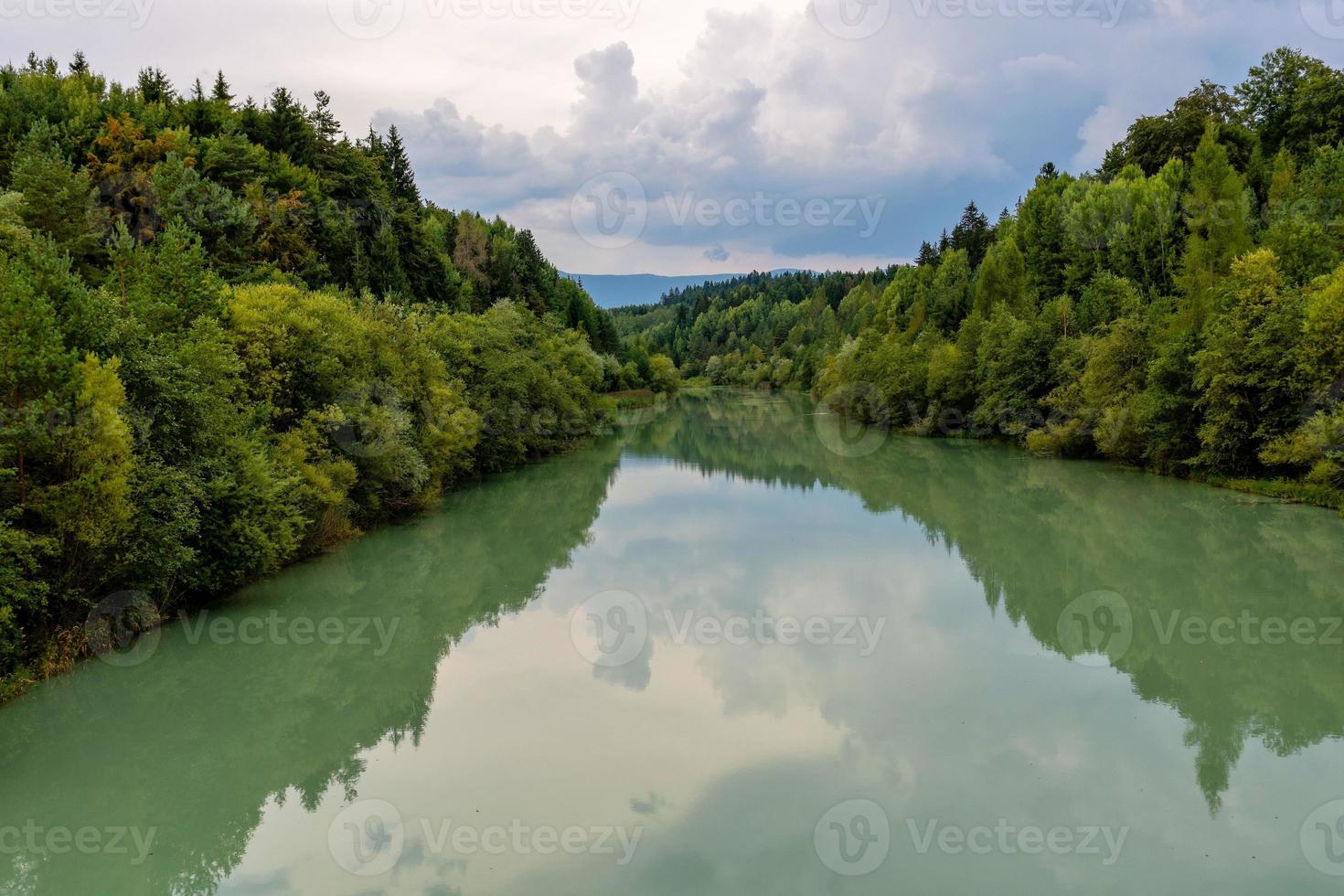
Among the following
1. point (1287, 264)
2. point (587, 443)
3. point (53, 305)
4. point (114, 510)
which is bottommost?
point (587, 443)

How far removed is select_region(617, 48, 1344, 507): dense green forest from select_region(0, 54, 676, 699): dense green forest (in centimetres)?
2296

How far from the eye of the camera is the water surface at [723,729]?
25.8 feet

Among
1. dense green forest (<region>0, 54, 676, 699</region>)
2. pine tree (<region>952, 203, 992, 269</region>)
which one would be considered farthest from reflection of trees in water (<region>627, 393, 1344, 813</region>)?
pine tree (<region>952, 203, 992, 269</region>)

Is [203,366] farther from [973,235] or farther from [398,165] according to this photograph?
[973,235]

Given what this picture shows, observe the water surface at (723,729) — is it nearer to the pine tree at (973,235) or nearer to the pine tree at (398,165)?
the pine tree at (398,165)

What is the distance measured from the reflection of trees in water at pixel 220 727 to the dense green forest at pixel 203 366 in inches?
43.0

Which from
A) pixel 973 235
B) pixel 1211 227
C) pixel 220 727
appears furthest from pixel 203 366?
pixel 973 235

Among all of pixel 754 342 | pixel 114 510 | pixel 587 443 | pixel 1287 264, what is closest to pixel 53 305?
pixel 114 510

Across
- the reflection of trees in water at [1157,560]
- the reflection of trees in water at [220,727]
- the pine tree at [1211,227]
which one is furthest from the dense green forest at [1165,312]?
the reflection of trees in water at [220,727]

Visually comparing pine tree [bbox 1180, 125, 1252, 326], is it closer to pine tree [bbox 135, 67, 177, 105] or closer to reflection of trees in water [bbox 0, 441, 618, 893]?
reflection of trees in water [bbox 0, 441, 618, 893]

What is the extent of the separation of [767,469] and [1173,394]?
16.6 metres

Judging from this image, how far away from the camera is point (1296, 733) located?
10242 millimetres

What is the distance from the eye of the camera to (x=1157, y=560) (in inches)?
752

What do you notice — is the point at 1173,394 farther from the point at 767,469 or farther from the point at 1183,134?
the point at 1183,134
